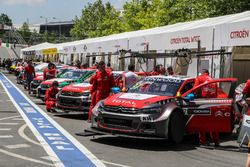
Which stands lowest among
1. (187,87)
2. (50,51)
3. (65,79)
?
(65,79)

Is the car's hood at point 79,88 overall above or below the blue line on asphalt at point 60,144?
above

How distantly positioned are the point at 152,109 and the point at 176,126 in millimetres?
637

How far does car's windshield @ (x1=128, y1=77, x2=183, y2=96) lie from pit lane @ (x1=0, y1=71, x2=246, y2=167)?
1.11 metres

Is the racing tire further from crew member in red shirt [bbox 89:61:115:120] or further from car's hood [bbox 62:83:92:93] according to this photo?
car's hood [bbox 62:83:92:93]

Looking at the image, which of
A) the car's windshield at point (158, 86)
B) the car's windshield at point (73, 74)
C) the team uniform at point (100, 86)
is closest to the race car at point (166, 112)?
the car's windshield at point (158, 86)

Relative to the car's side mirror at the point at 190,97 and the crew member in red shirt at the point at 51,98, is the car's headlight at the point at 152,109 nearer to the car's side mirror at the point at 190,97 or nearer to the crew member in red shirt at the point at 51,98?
the car's side mirror at the point at 190,97

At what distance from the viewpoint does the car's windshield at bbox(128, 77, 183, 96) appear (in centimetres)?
1074

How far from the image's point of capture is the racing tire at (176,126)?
9.82 meters

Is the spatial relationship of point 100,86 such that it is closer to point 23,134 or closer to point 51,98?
point 23,134

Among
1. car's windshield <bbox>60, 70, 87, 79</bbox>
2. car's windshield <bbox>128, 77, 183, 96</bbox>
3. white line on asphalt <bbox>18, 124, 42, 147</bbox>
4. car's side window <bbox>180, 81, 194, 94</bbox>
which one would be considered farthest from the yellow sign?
car's side window <bbox>180, 81, 194, 94</bbox>

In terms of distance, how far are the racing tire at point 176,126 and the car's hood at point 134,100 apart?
0.45 meters

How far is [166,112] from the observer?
32.2ft

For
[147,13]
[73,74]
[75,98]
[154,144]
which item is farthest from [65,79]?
[147,13]

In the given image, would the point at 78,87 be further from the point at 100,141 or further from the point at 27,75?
the point at 27,75
